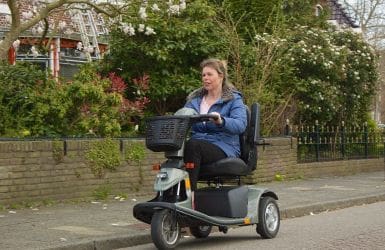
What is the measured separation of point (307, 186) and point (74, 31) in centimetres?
697

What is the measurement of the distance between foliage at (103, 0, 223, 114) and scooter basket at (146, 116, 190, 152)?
21.6 feet

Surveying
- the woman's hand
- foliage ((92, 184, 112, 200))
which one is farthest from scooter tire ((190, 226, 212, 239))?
foliage ((92, 184, 112, 200))

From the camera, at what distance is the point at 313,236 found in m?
8.45

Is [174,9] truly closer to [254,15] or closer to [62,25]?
[62,25]

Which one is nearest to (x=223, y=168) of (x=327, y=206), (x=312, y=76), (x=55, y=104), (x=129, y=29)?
(x=55, y=104)

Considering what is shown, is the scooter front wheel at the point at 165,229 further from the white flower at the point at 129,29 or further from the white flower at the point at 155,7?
the white flower at the point at 129,29

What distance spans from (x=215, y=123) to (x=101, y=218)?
279 centimetres

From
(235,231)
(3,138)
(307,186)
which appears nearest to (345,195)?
(307,186)

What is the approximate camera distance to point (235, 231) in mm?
9133

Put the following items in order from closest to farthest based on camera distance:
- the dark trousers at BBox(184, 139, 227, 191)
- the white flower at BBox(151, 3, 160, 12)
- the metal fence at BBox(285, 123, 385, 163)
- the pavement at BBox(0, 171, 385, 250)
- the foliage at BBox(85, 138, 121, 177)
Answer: the dark trousers at BBox(184, 139, 227, 191), the pavement at BBox(0, 171, 385, 250), the foliage at BBox(85, 138, 121, 177), the white flower at BBox(151, 3, 160, 12), the metal fence at BBox(285, 123, 385, 163)

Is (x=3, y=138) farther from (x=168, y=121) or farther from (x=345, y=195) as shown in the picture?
(x=345, y=195)

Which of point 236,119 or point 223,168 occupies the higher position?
point 236,119

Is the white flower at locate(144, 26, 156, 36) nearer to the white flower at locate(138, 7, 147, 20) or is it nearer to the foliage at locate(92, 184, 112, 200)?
the white flower at locate(138, 7, 147, 20)

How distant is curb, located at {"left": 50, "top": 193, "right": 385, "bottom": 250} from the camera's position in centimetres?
742
